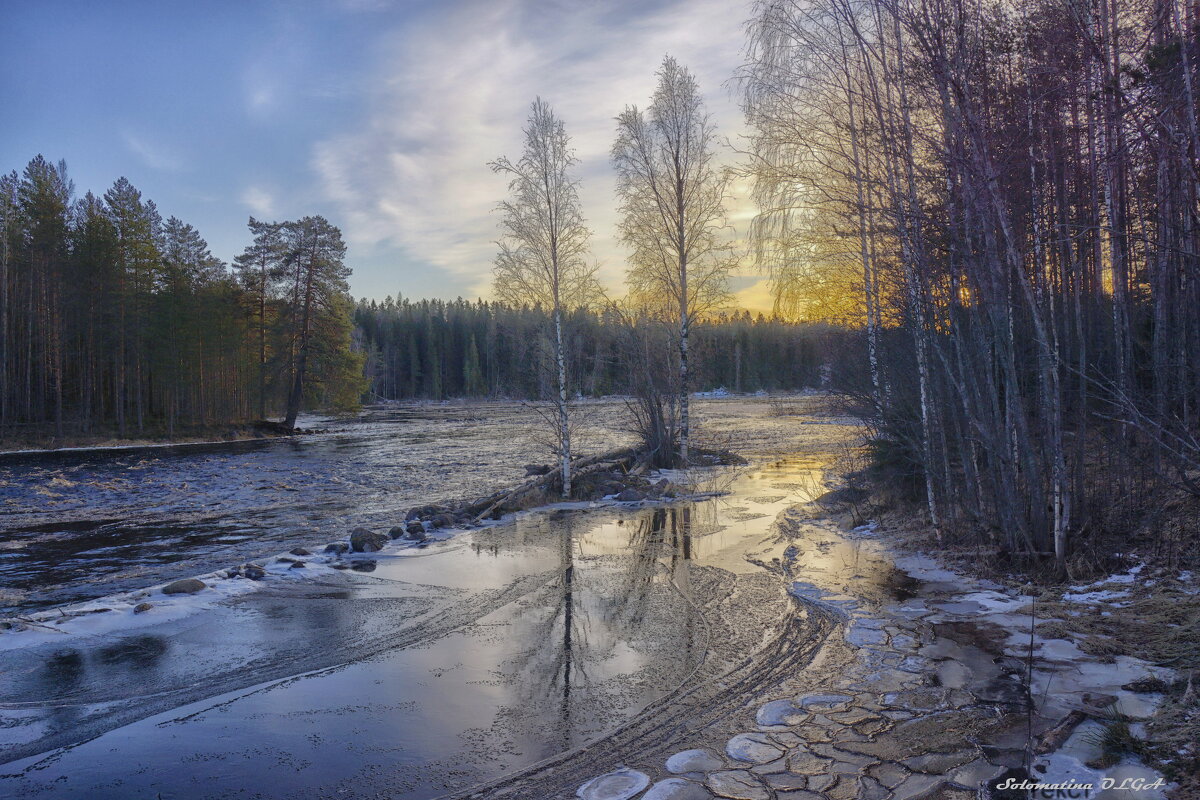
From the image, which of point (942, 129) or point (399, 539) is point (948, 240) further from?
point (399, 539)

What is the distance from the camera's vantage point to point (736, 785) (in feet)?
12.0

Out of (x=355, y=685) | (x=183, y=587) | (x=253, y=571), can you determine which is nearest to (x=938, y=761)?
(x=355, y=685)

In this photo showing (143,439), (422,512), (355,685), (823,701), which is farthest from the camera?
(143,439)

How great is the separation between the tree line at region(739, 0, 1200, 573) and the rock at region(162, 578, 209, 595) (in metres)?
8.69

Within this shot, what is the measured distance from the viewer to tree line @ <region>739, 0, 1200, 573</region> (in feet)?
21.1

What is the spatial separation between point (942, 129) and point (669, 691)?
644 cm

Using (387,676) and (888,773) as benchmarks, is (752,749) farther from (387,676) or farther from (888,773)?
(387,676)

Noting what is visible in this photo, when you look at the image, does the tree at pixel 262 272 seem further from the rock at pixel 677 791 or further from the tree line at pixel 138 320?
the rock at pixel 677 791

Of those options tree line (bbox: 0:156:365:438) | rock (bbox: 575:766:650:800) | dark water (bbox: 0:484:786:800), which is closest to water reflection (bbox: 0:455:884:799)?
dark water (bbox: 0:484:786:800)

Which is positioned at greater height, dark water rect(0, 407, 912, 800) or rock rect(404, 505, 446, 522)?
rock rect(404, 505, 446, 522)

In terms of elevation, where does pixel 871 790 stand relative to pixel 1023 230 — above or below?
below

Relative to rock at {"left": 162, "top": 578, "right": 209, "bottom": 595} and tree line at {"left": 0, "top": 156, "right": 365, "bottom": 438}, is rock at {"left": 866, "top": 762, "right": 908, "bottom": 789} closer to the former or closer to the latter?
rock at {"left": 162, "top": 578, "right": 209, "bottom": 595}

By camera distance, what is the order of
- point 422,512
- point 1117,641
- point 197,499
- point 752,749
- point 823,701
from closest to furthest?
point 752,749 < point 823,701 < point 1117,641 < point 422,512 < point 197,499

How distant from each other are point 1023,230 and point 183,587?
10.8 m
